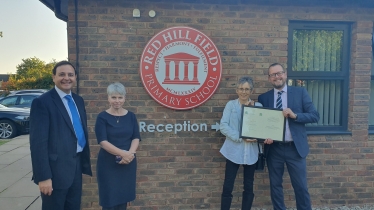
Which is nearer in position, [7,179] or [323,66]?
[323,66]

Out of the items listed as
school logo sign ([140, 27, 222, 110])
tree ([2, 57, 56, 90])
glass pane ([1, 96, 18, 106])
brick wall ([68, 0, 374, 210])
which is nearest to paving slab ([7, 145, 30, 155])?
brick wall ([68, 0, 374, 210])

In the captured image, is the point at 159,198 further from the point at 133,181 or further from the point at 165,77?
the point at 165,77

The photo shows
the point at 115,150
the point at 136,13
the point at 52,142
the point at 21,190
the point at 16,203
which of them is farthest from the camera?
the point at 21,190

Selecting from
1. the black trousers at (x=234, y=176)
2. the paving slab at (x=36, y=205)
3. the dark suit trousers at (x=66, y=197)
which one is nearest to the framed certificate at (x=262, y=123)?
the black trousers at (x=234, y=176)

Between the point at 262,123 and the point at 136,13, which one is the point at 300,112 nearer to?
the point at 262,123

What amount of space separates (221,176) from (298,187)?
1061 mm

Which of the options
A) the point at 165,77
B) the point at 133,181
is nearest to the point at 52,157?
the point at 133,181

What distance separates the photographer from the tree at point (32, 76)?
34.1 metres

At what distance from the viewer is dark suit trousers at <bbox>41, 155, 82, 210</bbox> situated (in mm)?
2600

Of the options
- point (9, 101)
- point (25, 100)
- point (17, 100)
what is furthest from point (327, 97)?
point (9, 101)

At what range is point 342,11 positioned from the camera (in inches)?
161

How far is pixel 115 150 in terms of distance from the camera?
282cm

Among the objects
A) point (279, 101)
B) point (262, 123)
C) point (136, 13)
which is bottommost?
point (262, 123)

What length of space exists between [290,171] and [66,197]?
254 cm
